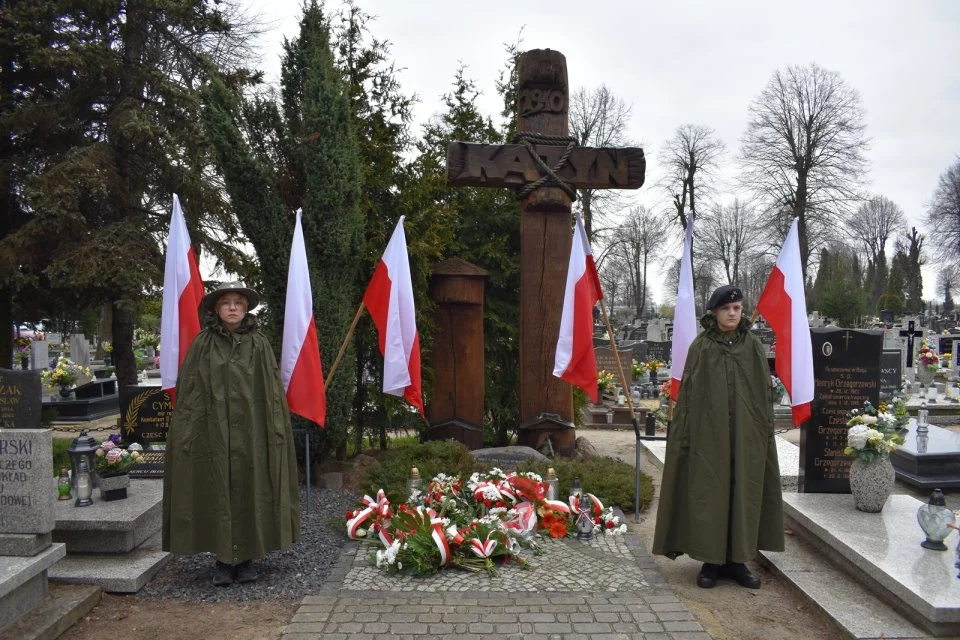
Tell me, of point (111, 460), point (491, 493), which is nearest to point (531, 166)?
point (491, 493)

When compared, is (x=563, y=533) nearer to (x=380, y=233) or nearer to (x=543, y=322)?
(x=543, y=322)

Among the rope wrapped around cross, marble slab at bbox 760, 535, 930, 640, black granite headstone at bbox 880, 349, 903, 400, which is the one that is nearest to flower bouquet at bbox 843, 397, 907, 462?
marble slab at bbox 760, 535, 930, 640

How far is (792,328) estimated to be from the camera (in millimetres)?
5047

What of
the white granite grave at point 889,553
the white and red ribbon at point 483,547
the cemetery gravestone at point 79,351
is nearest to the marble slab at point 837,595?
the white granite grave at point 889,553

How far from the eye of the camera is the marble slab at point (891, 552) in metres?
3.70

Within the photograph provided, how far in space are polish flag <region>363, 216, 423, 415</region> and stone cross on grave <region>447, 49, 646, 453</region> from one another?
1.50 metres

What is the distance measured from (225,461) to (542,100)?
4.99 m

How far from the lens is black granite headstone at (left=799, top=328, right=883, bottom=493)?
5.91m

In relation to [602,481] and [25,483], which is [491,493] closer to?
[602,481]

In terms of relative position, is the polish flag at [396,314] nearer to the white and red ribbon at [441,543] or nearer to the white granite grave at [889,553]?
the white and red ribbon at [441,543]

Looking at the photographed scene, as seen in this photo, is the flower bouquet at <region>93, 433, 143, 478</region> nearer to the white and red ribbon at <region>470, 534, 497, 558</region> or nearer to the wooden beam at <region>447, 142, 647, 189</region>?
the white and red ribbon at <region>470, 534, 497, 558</region>

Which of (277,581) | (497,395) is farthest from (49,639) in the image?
(497,395)

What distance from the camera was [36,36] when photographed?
9273 millimetres

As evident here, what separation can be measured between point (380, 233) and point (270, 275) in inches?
56.6
